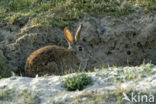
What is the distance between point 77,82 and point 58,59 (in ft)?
8.12

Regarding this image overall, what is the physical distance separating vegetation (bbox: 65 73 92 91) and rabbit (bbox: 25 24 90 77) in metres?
2.05

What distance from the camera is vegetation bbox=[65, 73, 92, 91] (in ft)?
18.1

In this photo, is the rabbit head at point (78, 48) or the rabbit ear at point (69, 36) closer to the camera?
the rabbit ear at point (69, 36)

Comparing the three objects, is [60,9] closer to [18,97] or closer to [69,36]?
[69,36]

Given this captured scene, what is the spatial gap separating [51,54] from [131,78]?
2.80 m

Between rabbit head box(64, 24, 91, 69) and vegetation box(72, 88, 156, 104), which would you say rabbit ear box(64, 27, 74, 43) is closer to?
rabbit head box(64, 24, 91, 69)

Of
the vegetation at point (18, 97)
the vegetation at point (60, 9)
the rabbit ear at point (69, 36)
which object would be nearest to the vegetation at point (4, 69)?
the vegetation at point (60, 9)

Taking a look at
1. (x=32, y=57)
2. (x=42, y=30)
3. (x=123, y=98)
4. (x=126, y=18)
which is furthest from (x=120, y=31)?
(x=123, y=98)

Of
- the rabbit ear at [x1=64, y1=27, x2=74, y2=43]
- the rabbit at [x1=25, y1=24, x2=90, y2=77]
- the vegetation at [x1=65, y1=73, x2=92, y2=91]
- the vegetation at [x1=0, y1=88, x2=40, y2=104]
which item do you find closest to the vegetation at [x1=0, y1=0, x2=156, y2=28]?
the rabbit ear at [x1=64, y1=27, x2=74, y2=43]

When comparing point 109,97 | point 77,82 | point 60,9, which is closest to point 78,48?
point 60,9

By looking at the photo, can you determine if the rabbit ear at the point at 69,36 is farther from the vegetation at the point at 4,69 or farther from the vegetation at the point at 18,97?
the vegetation at the point at 18,97

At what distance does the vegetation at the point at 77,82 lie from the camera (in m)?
5.51

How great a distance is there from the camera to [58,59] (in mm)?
7957

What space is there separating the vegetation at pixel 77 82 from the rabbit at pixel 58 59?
205 centimetres
